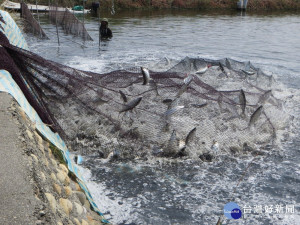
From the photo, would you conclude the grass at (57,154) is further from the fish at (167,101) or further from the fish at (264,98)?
the fish at (264,98)

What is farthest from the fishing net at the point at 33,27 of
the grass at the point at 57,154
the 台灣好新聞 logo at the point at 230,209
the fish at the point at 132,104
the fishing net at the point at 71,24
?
the 台灣好新聞 logo at the point at 230,209

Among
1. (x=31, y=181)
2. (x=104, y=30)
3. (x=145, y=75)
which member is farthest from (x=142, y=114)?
(x=104, y=30)

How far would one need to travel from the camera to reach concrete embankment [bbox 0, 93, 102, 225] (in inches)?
99.1

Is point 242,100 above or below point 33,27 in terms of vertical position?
below

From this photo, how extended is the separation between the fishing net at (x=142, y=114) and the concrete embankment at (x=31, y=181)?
1.20m

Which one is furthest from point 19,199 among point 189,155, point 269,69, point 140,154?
point 269,69

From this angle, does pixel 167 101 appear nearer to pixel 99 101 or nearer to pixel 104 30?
pixel 99 101

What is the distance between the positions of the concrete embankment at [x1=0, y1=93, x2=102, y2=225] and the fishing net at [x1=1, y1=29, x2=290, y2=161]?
3.95ft

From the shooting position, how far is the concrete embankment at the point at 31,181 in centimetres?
252

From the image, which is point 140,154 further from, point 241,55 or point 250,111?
point 241,55

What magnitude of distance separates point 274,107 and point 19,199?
610 cm

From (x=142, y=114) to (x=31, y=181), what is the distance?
11.3 ft

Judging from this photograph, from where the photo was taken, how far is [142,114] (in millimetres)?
6105

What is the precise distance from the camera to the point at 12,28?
24.5ft
